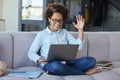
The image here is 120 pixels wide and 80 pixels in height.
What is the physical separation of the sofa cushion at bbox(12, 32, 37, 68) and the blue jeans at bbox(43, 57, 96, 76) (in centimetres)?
32

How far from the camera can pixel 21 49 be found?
279cm

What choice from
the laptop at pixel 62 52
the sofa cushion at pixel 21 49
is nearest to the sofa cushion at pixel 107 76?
the laptop at pixel 62 52

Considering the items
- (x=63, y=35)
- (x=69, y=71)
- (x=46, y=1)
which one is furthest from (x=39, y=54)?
(x=46, y=1)

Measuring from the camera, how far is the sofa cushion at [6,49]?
273 cm

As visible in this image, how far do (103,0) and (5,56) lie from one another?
3.71 metres

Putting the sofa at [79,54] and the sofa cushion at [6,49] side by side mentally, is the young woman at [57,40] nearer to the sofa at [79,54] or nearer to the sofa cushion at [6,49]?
the sofa at [79,54]

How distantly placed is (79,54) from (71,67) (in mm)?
474

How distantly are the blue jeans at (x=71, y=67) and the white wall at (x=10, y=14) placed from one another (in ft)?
11.5

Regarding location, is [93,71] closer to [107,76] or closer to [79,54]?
[107,76]

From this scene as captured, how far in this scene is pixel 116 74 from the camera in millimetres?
2520

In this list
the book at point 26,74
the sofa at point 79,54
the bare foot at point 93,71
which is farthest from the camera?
the bare foot at point 93,71

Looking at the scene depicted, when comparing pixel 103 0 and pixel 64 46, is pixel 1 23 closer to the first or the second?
pixel 103 0

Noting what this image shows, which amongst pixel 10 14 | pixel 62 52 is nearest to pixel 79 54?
pixel 62 52

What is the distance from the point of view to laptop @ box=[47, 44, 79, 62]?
2475 millimetres
